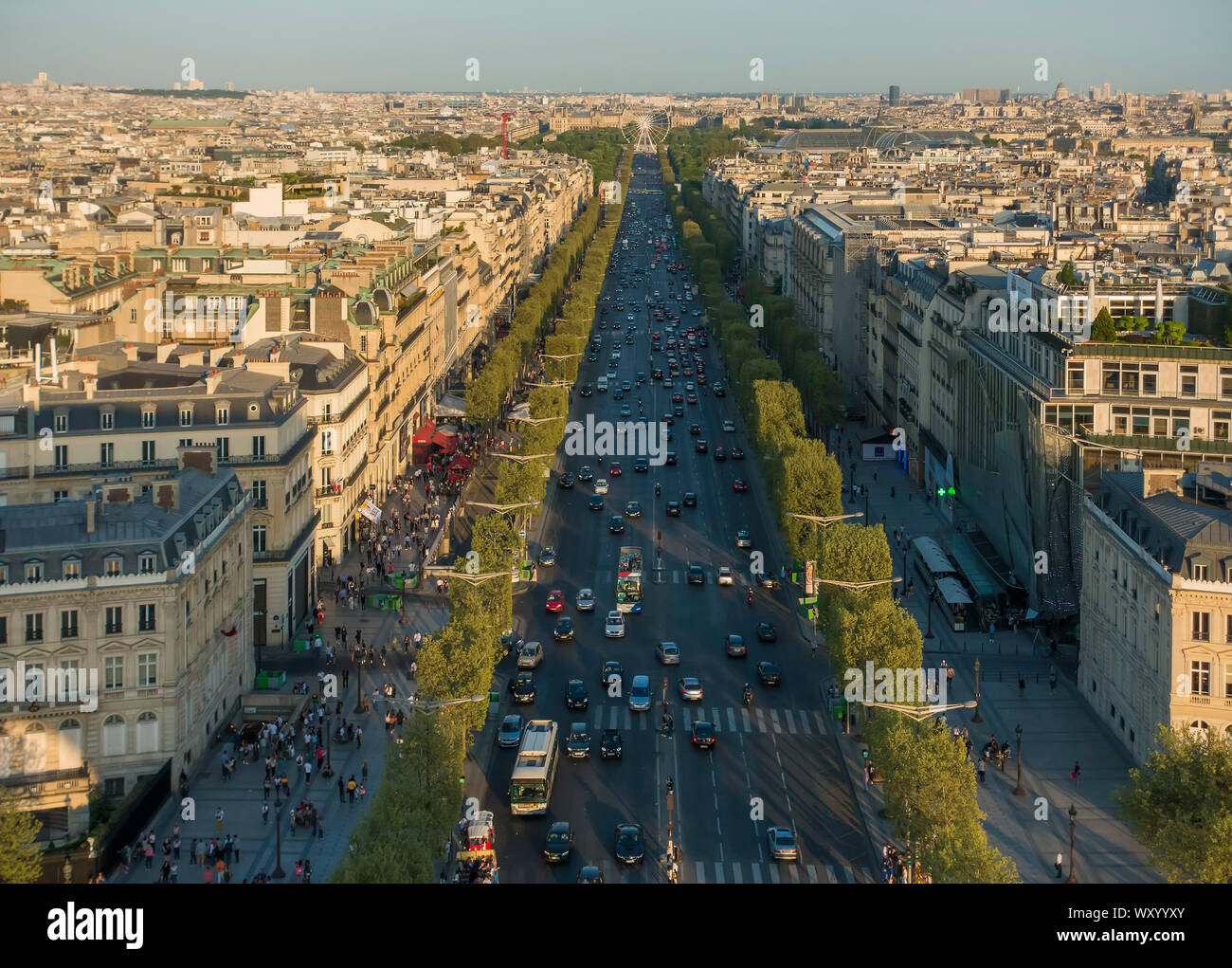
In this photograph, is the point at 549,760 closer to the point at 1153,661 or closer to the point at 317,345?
the point at 1153,661

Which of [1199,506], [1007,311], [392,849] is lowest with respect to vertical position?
[392,849]

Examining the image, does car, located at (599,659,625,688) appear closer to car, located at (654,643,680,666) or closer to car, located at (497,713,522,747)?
car, located at (654,643,680,666)

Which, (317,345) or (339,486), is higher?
(317,345)

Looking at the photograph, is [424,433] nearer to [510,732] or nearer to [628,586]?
[628,586]

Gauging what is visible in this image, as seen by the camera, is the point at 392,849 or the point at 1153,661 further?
the point at 1153,661

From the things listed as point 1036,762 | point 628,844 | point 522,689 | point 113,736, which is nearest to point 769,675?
point 522,689

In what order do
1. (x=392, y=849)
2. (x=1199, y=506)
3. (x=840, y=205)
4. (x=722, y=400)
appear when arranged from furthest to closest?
(x=840, y=205) < (x=722, y=400) < (x=1199, y=506) < (x=392, y=849)
